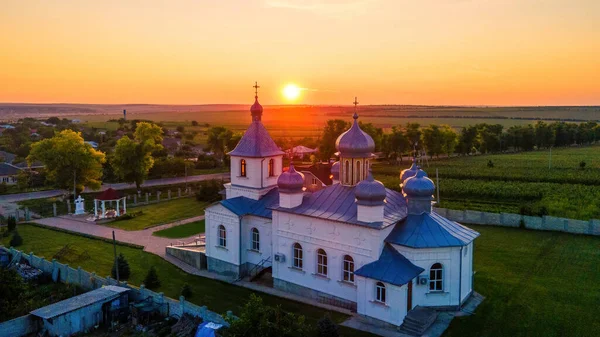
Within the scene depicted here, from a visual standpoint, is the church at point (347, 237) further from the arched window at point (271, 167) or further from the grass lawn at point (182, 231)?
the grass lawn at point (182, 231)

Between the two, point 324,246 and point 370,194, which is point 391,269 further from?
point 324,246

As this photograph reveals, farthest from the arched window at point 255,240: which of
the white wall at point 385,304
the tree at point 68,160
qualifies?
the tree at point 68,160

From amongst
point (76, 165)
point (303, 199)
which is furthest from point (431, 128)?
point (303, 199)

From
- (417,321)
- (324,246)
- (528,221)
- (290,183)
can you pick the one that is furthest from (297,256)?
(528,221)

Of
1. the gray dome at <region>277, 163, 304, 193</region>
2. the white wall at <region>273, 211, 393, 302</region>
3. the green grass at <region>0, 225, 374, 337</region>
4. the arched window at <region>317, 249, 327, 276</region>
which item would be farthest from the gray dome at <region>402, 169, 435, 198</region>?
the green grass at <region>0, 225, 374, 337</region>

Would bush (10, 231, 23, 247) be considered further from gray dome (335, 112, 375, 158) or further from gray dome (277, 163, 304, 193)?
gray dome (335, 112, 375, 158)
